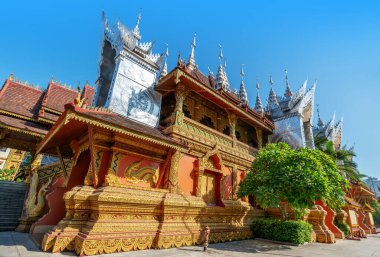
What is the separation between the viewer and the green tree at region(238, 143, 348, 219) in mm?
8875

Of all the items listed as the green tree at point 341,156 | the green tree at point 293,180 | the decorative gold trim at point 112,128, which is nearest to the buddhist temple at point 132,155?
the decorative gold trim at point 112,128

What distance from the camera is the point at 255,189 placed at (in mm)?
10188

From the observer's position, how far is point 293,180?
29.6 feet

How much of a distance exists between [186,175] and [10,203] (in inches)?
357

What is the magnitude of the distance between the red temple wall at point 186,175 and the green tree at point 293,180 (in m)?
2.57

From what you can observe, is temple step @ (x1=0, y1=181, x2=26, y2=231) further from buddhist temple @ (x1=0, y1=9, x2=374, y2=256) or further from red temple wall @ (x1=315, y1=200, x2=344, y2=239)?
red temple wall @ (x1=315, y1=200, x2=344, y2=239)

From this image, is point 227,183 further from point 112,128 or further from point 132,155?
point 112,128

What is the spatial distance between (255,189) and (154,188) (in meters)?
4.84

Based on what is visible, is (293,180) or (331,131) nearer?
(293,180)

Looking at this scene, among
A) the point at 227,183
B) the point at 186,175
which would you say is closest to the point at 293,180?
the point at 227,183

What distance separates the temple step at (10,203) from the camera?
995 centimetres

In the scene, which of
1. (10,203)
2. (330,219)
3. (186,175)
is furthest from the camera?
(330,219)

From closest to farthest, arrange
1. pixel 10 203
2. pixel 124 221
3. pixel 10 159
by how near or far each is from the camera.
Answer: pixel 124 221 < pixel 10 203 < pixel 10 159

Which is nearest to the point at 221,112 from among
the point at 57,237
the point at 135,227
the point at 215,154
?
the point at 215,154
